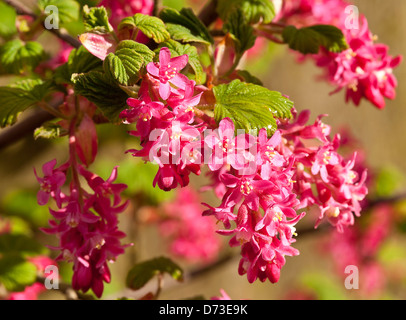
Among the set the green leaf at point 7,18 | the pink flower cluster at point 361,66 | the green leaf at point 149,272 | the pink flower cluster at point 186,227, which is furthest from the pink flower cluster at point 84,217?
the pink flower cluster at point 186,227

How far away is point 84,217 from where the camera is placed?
73cm

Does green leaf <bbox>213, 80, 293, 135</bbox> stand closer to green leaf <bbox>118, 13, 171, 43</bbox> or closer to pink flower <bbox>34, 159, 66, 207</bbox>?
green leaf <bbox>118, 13, 171, 43</bbox>

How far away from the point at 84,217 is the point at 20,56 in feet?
1.14

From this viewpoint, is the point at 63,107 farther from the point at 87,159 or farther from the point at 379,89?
the point at 379,89

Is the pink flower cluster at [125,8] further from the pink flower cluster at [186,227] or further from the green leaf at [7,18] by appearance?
the pink flower cluster at [186,227]

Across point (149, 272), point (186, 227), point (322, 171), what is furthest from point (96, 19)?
point (186, 227)

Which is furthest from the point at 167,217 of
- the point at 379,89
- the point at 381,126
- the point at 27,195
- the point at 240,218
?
the point at 381,126

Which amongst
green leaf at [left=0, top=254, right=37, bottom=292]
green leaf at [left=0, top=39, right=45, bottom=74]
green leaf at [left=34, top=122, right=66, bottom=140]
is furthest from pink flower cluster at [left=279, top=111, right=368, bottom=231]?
green leaf at [left=0, top=254, right=37, bottom=292]

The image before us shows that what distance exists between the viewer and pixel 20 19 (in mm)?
950

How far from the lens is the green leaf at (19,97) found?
0.76 m

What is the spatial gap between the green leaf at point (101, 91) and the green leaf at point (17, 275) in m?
0.47

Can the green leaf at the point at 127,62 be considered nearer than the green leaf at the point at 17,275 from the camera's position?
Yes

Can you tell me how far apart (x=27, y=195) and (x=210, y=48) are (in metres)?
1.13

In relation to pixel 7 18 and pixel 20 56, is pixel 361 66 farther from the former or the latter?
pixel 7 18
